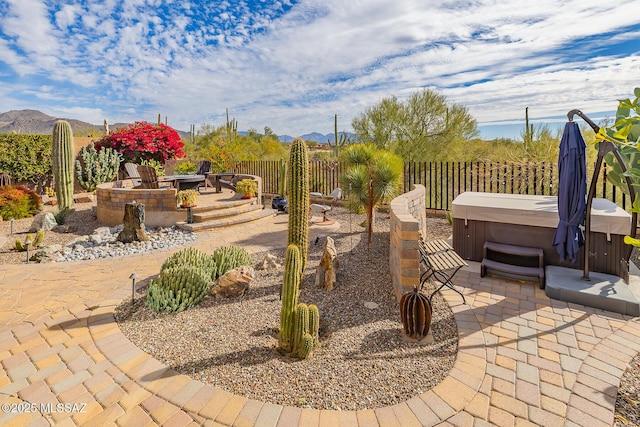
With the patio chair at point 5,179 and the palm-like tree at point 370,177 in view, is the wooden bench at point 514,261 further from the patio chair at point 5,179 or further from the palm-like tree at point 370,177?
the patio chair at point 5,179

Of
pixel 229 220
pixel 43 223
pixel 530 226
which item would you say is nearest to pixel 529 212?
pixel 530 226

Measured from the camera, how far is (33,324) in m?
3.21

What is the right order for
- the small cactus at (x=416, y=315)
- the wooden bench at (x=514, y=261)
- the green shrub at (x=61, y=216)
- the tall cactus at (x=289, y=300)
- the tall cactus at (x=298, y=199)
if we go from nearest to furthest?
1. the tall cactus at (x=289, y=300)
2. the small cactus at (x=416, y=315)
3. the tall cactus at (x=298, y=199)
4. the wooden bench at (x=514, y=261)
5. the green shrub at (x=61, y=216)

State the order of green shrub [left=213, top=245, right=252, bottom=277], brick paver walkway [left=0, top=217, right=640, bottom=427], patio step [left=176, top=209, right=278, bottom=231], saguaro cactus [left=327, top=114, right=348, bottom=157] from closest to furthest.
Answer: brick paver walkway [left=0, top=217, right=640, bottom=427], green shrub [left=213, top=245, right=252, bottom=277], patio step [left=176, top=209, right=278, bottom=231], saguaro cactus [left=327, top=114, right=348, bottom=157]

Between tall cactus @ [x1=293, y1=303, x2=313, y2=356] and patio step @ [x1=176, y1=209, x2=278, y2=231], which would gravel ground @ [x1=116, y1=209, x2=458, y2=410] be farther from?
patio step @ [x1=176, y1=209, x2=278, y2=231]

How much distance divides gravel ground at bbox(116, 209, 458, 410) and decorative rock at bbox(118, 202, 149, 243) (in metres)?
3.25

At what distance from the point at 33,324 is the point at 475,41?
31.5 ft

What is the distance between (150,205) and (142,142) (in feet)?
23.2

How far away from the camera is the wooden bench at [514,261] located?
4.18 m

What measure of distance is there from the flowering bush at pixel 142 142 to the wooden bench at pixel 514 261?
1360 cm

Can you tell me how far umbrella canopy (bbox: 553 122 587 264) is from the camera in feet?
12.4

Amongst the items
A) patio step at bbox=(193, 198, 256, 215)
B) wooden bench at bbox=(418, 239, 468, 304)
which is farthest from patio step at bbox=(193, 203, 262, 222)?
wooden bench at bbox=(418, 239, 468, 304)

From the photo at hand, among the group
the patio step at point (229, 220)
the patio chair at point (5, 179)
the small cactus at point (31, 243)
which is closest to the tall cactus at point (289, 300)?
the patio step at point (229, 220)

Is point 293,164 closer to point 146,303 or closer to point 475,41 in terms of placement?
point 146,303
